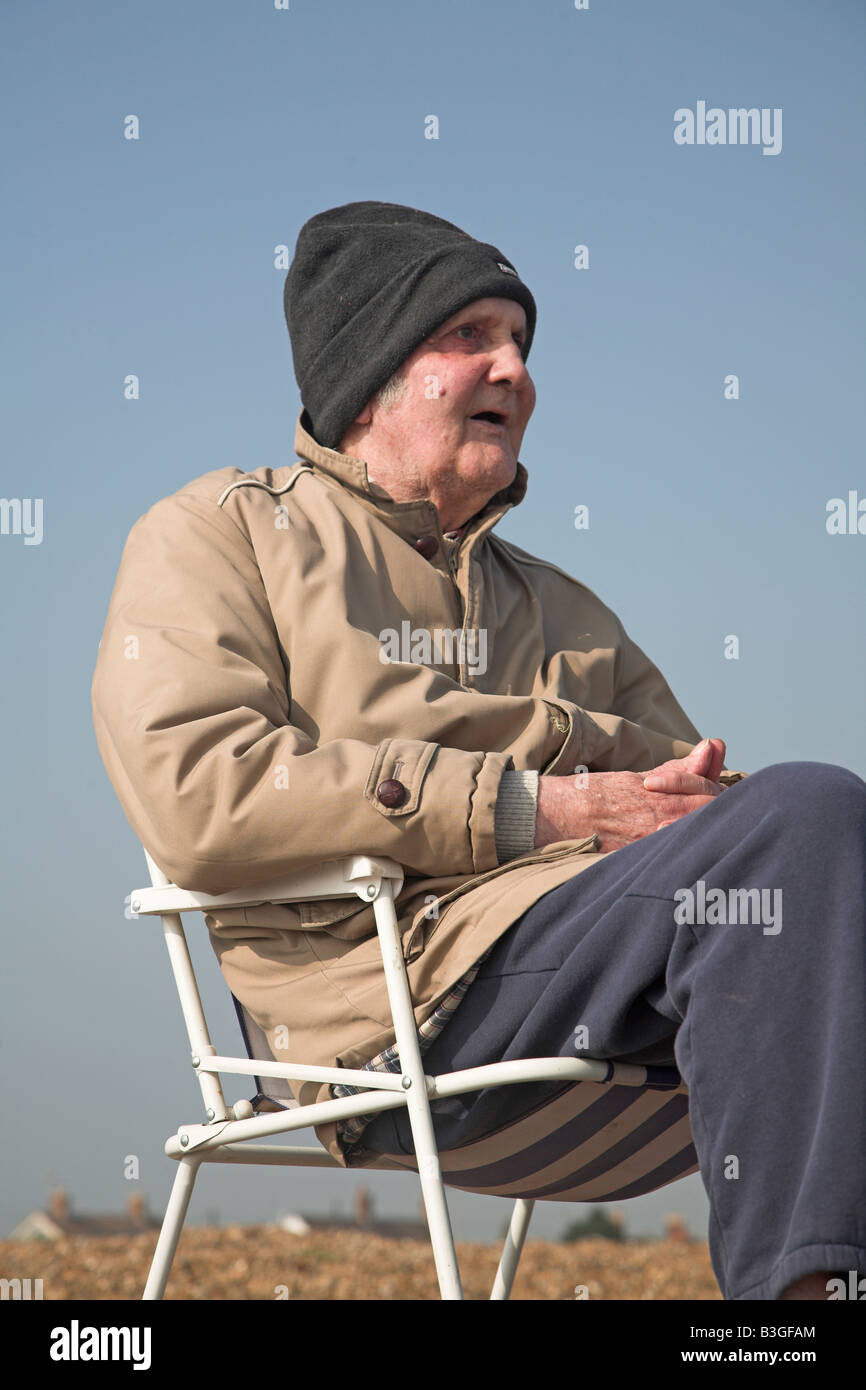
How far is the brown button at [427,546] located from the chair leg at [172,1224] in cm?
125

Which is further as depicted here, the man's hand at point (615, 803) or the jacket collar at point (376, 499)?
the jacket collar at point (376, 499)

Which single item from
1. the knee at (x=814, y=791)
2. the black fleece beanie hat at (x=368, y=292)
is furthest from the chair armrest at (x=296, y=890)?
the black fleece beanie hat at (x=368, y=292)

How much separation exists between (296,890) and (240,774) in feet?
0.68

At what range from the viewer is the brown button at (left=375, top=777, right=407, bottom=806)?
2.12 metres

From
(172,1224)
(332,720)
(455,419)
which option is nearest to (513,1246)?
(172,1224)

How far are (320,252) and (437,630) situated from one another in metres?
1.02

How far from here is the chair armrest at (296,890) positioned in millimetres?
2111

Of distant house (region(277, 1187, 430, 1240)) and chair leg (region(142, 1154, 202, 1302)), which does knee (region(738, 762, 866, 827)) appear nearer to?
chair leg (region(142, 1154, 202, 1302))

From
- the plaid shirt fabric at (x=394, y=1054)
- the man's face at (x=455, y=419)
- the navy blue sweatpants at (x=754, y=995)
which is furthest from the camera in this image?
the man's face at (x=455, y=419)

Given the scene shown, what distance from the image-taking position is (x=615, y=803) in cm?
237

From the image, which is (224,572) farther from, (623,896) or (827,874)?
(827,874)

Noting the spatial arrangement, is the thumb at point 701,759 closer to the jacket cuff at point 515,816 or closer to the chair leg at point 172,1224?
the jacket cuff at point 515,816

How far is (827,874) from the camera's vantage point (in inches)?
63.9
